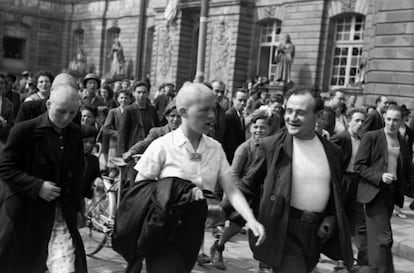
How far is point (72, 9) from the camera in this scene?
44.7 m

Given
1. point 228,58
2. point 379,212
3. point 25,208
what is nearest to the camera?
point 25,208

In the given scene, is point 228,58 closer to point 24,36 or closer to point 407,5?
point 407,5

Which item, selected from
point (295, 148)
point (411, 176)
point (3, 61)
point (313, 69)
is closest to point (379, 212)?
point (411, 176)

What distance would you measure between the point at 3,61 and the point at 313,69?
28.6 m

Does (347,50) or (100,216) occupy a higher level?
(347,50)

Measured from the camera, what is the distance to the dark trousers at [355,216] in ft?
19.1

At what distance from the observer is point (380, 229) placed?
5469 mm

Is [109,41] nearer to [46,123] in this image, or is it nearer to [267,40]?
[267,40]

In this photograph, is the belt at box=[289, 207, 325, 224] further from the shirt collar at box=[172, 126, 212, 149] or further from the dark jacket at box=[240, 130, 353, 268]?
the shirt collar at box=[172, 126, 212, 149]

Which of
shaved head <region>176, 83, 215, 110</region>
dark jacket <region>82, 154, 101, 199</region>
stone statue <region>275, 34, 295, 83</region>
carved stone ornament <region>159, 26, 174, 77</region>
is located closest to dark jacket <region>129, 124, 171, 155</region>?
dark jacket <region>82, 154, 101, 199</region>

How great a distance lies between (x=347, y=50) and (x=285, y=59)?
2742 mm

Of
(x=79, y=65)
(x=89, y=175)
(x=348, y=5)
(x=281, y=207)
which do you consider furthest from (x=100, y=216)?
(x=79, y=65)

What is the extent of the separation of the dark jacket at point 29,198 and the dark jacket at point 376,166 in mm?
3097

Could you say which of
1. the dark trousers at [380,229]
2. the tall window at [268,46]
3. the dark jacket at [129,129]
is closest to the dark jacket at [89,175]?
the dark jacket at [129,129]
